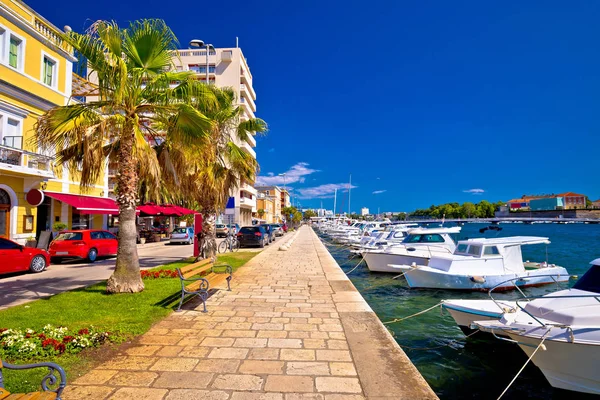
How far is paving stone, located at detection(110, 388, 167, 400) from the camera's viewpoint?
3602mm

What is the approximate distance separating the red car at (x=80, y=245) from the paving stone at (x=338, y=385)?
16336mm

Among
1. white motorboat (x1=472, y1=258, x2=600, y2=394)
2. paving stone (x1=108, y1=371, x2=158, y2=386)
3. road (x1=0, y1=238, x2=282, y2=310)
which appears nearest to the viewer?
paving stone (x1=108, y1=371, x2=158, y2=386)

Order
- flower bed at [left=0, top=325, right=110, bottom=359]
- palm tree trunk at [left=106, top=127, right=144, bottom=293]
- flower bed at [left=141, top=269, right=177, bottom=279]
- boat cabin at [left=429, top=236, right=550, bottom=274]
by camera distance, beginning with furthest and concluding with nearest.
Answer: boat cabin at [left=429, top=236, right=550, bottom=274] < flower bed at [left=141, top=269, right=177, bottom=279] < palm tree trunk at [left=106, top=127, right=144, bottom=293] < flower bed at [left=0, top=325, right=110, bottom=359]

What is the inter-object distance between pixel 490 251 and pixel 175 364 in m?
13.0

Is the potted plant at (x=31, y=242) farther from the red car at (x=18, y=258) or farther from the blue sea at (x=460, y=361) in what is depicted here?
the blue sea at (x=460, y=361)

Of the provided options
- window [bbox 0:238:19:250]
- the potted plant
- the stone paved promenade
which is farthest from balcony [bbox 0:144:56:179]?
the stone paved promenade

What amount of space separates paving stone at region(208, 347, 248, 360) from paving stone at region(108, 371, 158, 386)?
84 centimetres

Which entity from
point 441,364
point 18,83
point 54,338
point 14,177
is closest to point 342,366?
point 441,364

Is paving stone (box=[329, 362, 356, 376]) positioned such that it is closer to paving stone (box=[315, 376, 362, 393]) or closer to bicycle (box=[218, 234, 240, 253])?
paving stone (box=[315, 376, 362, 393])

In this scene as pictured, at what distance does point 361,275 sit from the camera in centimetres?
1872

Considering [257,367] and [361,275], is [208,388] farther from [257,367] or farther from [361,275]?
[361,275]

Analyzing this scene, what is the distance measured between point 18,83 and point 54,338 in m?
18.2

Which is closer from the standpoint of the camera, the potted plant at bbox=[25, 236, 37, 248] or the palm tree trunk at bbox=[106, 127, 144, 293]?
the palm tree trunk at bbox=[106, 127, 144, 293]

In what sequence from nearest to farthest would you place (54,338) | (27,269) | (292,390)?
(292,390) → (54,338) → (27,269)
